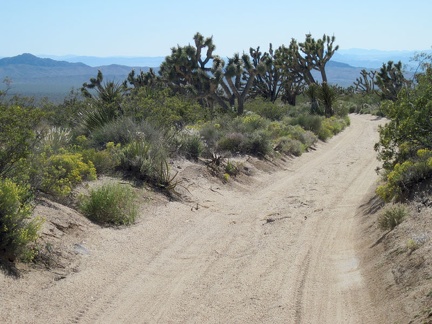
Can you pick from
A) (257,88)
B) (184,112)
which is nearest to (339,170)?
(184,112)

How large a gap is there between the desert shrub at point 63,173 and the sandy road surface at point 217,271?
1301 millimetres

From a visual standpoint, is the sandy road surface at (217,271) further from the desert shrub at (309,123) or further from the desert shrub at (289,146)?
the desert shrub at (309,123)

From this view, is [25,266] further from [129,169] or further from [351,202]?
[351,202]

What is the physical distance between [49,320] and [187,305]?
1.72 meters

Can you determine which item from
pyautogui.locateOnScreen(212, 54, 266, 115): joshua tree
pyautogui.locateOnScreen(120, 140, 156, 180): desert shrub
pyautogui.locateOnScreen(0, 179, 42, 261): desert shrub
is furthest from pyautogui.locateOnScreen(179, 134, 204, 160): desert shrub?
pyautogui.locateOnScreen(212, 54, 266, 115): joshua tree

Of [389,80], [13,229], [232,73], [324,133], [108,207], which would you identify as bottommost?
[324,133]

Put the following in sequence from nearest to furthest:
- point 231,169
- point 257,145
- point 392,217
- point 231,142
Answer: point 392,217, point 231,169, point 231,142, point 257,145

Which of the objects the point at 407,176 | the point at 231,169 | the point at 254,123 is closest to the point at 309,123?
the point at 254,123

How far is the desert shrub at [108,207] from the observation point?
10414mm

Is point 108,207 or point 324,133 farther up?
point 108,207

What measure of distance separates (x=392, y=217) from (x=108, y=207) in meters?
5.13

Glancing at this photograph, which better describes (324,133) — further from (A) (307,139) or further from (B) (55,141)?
(B) (55,141)

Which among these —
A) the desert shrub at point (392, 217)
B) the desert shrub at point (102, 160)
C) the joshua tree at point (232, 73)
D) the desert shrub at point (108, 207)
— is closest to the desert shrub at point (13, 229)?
the desert shrub at point (108, 207)

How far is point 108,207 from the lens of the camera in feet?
34.5
